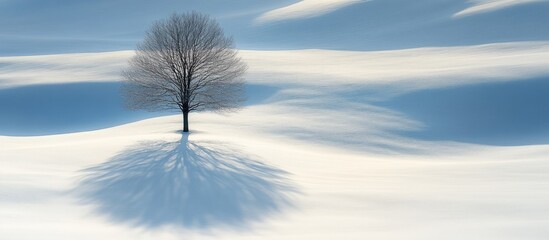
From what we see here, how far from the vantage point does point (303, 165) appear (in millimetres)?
29922

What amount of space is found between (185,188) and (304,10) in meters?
60.2

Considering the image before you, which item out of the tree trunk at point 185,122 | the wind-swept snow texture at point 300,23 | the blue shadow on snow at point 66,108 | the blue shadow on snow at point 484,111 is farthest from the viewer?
the wind-swept snow texture at point 300,23

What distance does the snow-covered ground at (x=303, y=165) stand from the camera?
799 inches

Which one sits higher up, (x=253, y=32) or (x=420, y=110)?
(x=253, y=32)

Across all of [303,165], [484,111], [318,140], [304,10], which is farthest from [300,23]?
[303,165]

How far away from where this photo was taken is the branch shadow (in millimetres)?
22016

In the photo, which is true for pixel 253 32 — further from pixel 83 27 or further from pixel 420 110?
pixel 420 110

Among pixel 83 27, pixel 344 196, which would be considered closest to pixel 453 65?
Answer: pixel 344 196

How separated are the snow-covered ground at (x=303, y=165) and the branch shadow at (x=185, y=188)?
0.24 feet

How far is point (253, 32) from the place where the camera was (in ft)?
262

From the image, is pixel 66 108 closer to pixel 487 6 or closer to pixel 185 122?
pixel 185 122

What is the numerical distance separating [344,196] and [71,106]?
2773 cm

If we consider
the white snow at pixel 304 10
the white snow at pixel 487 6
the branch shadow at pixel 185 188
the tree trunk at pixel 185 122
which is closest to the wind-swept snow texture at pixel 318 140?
the branch shadow at pixel 185 188

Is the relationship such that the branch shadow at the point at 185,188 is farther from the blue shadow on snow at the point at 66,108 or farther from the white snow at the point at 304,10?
the white snow at the point at 304,10
